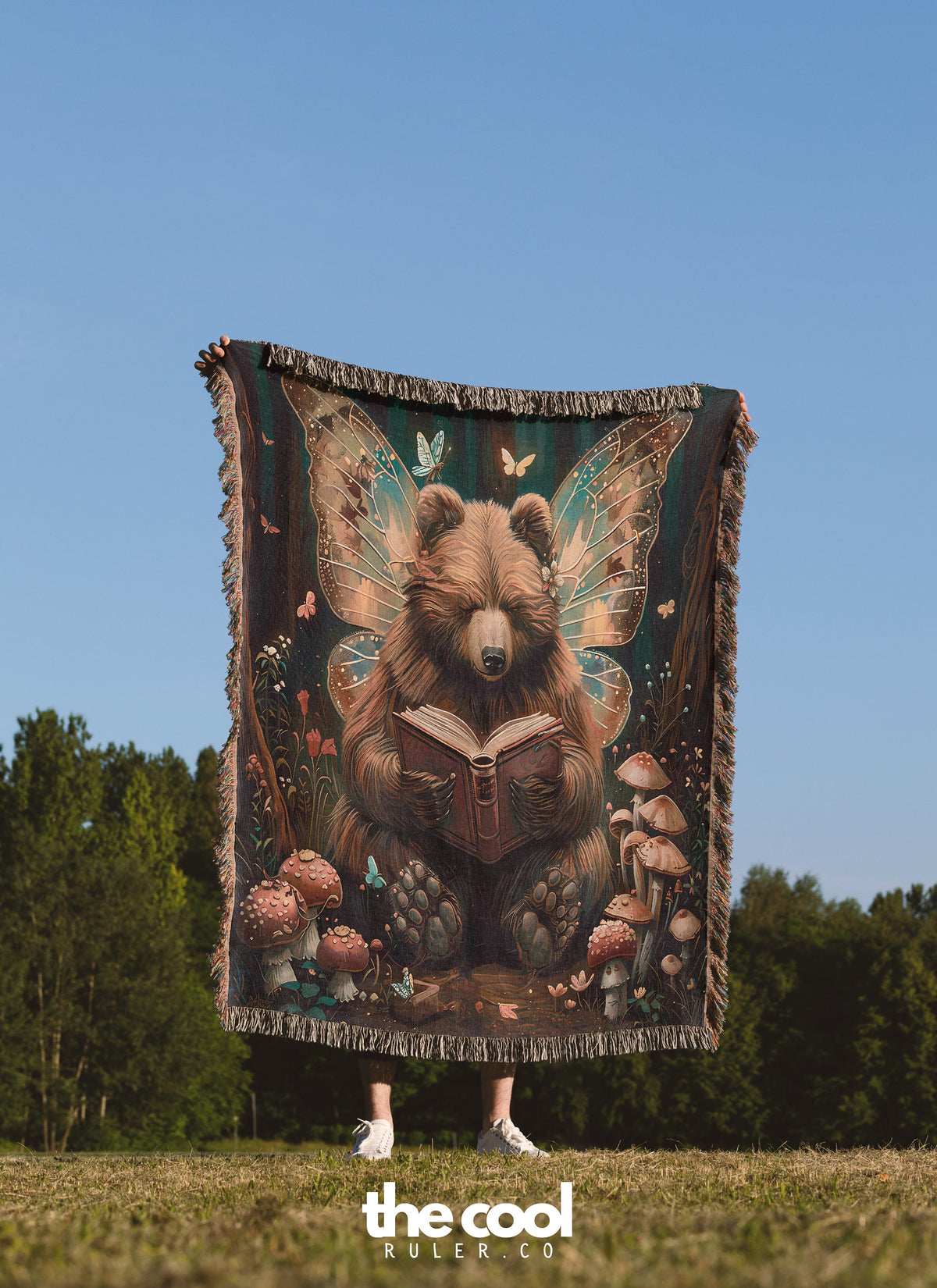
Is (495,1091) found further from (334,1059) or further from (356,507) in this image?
(334,1059)

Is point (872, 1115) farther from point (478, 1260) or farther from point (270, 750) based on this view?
point (478, 1260)

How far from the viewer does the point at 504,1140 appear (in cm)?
780

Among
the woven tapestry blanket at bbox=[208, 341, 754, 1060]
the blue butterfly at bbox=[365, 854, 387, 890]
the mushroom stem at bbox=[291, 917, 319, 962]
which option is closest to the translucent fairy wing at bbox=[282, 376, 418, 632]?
the woven tapestry blanket at bbox=[208, 341, 754, 1060]

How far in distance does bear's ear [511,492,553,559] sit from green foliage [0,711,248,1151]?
27.7 m

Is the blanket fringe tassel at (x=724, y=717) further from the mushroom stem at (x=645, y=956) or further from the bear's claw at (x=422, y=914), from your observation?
the bear's claw at (x=422, y=914)

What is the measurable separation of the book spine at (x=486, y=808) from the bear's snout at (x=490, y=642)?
58 centimetres

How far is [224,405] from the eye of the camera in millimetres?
8039

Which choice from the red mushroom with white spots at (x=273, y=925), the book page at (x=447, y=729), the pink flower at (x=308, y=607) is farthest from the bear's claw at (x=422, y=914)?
the pink flower at (x=308, y=607)

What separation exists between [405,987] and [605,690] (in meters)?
2.31

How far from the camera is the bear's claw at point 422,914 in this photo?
8016mm

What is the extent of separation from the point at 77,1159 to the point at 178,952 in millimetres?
29336

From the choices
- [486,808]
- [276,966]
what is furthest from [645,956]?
[276,966]

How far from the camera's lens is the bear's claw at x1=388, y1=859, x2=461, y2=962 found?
8.02 metres

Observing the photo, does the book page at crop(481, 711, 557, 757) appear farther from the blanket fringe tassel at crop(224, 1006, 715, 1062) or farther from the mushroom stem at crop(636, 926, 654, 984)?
the blanket fringe tassel at crop(224, 1006, 715, 1062)
